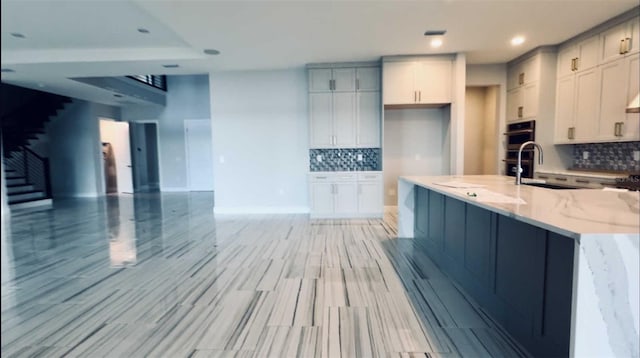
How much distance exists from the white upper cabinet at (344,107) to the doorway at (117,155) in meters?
7.25

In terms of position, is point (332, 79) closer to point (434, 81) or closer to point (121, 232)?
point (434, 81)

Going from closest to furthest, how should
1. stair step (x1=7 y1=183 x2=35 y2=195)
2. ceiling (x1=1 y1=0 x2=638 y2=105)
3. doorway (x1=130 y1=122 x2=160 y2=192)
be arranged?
ceiling (x1=1 y1=0 x2=638 y2=105) → stair step (x1=7 y1=183 x2=35 y2=195) → doorway (x1=130 y1=122 x2=160 y2=192)

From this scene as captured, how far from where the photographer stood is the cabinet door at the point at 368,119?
5.54 metres

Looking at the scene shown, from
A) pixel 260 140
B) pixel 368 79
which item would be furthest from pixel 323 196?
pixel 368 79

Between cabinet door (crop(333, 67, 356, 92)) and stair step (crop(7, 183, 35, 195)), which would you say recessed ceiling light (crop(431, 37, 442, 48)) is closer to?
cabinet door (crop(333, 67, 356, 92))

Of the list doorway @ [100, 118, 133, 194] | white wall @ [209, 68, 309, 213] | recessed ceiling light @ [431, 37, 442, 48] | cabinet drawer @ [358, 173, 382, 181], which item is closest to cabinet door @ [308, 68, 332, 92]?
white wall @ [209, 68, 309, 213]

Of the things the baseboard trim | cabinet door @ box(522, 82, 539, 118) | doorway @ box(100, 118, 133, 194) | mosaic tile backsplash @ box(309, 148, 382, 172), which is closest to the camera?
cabinet door @ box(522, 82, 539, 118)

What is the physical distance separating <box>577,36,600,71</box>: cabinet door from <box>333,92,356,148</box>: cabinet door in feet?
10.4

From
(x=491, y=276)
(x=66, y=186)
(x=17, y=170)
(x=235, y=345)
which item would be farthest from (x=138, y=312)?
(x=66, y=186)

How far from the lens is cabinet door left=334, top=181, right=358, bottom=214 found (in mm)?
5551

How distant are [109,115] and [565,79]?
10877 mm

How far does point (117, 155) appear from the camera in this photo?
10.1 metres

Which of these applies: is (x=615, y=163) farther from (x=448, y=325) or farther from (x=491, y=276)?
(x=448, y=325)

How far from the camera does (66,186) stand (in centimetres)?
902
